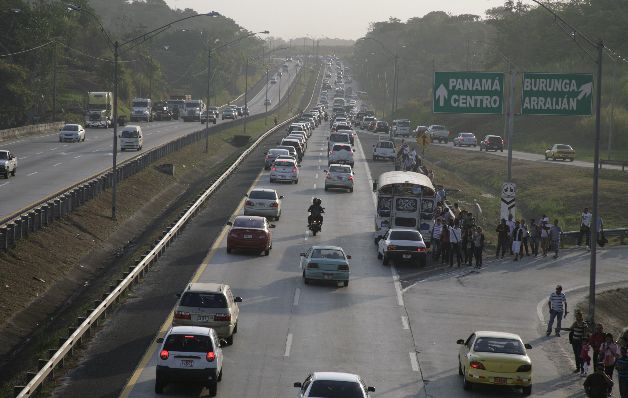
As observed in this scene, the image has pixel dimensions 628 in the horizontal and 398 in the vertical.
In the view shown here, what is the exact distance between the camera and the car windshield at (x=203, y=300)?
1104 inches

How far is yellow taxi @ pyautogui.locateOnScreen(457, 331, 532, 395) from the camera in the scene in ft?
81.6

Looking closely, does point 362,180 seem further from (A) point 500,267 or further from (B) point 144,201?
(A) point 500,267

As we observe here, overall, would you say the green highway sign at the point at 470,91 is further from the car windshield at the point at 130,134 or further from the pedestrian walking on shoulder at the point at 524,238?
the car windshield at the point at 130,134

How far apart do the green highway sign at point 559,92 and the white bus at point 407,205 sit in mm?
8398

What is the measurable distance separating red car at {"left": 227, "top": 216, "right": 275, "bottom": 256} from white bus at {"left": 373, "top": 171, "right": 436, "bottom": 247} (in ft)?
19.2

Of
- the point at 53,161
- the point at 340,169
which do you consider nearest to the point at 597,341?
the point at 340,169

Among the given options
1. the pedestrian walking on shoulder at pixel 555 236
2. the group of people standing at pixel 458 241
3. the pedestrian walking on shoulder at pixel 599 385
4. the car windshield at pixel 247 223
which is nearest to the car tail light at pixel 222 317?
the pedestrian walking on shoulder at pixel 599 385

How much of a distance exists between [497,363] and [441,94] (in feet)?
108

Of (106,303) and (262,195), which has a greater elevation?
(262,195)

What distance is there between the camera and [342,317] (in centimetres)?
3341

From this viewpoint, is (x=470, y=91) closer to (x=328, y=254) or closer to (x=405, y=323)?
(x=328, y=254)

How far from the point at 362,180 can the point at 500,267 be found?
30.6m

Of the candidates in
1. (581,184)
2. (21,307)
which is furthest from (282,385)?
(581,184)

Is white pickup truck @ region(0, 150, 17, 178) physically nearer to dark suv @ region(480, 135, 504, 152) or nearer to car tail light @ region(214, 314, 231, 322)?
car tail light @ region(214, 314, 231, 322)
